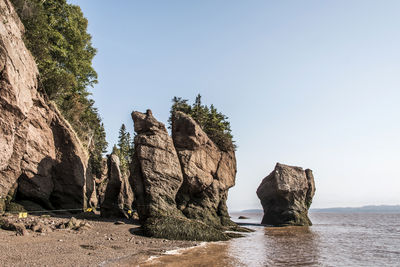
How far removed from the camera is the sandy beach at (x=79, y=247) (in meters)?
10.4

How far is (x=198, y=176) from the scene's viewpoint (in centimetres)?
2897

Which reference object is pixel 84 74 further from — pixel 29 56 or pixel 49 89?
pixel 29 56

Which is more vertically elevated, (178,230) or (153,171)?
(153,171)

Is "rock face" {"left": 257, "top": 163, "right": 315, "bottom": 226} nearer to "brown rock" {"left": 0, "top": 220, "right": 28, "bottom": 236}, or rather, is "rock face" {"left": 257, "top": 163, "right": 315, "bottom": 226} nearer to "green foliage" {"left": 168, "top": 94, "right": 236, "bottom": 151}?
"green foliage" {"left": 168, "top": 94, "right": 236, "bottom": 151}

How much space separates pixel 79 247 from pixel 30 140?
1371cm

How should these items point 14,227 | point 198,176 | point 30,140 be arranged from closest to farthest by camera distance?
point 14,227, point 30,140, point 198,176

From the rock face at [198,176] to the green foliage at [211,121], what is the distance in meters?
4.00

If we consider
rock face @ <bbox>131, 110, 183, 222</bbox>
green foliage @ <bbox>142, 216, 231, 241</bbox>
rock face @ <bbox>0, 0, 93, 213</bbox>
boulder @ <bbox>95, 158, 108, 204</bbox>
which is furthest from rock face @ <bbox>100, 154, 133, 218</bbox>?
boulder @ <bbox>95, 158, 108, 204</bbox>

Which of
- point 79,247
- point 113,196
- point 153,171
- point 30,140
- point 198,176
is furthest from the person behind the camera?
point 198,176

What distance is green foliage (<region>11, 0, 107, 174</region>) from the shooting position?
2503cm

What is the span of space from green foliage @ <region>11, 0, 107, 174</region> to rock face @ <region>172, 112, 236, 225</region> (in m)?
12.4

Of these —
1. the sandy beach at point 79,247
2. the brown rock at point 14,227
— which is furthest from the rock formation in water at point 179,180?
the brown rock at point 14,227

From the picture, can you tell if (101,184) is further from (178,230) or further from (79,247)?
(79,247)

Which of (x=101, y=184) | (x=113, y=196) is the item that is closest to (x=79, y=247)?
(x=113, y=196)
